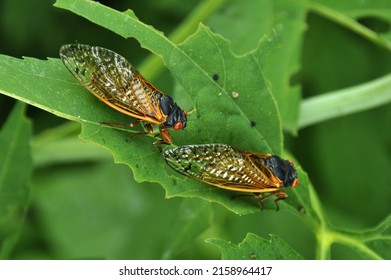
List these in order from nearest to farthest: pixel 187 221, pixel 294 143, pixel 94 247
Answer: pixel 187 221 < pixel 294 143 < pixel 94 247

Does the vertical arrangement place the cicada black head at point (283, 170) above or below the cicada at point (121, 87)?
below

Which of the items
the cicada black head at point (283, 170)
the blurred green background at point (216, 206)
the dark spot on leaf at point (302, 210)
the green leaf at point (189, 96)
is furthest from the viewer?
the blurred green background at point (216, 206)

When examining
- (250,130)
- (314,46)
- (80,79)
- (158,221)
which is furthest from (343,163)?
(80,79)

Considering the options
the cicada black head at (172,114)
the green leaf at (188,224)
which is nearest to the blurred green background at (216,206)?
the green leaf at (188,224)

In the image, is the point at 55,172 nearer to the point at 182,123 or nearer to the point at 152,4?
the point at 152,4

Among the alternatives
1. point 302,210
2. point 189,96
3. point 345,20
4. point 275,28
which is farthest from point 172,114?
point 345,20

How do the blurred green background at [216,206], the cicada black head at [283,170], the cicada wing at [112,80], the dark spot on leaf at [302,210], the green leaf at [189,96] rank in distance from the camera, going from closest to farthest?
the green leaf at [189,96] → the cicada wing at [112,80] → the cicada black head at [283,170] → the dark spot on leaf at [302,210] → the blurred green background at [216,206]

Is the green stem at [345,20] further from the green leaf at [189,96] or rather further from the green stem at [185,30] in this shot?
the green leaf at [189,96]

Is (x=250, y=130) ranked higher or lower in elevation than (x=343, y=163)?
lower
